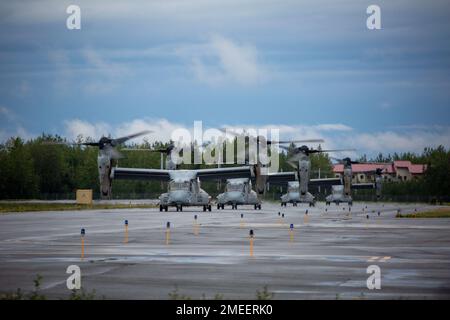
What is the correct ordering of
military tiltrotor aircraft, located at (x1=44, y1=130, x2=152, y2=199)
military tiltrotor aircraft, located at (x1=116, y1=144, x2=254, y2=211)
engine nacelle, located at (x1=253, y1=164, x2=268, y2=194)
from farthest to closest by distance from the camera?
engine nacelle, located at (x1=253, y1=164, x2=268, y2=194), military tiltrotor aircraft, located at (x1=116, y1=144, x2=254, y2=211), military tiltrotor aircraft, located at (x1=44, y1=130, x2=152, y2=199)

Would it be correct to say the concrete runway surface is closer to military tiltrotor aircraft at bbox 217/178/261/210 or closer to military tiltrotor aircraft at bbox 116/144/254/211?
military tiltrotor aircraft at bbox 116/144/254/211

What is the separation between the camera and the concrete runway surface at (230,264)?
2098 cm

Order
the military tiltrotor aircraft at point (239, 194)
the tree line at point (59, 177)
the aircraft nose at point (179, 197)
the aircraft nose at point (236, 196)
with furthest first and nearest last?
the tree line at point (59, 177) → the aircraft nose at point (236, 196) → the military tiltrotor aircraft at point (239, 194) → the aircraft nose at point (179, 197)

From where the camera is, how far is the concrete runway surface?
68.8ft

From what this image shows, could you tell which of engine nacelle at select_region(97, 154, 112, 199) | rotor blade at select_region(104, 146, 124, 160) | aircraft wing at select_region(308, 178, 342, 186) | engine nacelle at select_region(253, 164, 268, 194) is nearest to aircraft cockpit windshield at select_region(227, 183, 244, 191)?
engine nacelle at select_region(253, 164, 268, 194)

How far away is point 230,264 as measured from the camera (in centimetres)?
2797

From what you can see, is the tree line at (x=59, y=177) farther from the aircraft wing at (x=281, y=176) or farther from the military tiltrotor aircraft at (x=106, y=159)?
the military tiltrotor aircraft at (x=106, y=159)

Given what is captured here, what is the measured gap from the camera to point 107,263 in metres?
28.0

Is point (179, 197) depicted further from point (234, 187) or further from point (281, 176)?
point (281, 176)

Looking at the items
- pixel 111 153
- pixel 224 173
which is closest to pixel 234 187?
pixel 224 173

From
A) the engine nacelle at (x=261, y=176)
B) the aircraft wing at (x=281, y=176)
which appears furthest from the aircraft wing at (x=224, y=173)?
the aircraft wing at (x=281, y=176)
